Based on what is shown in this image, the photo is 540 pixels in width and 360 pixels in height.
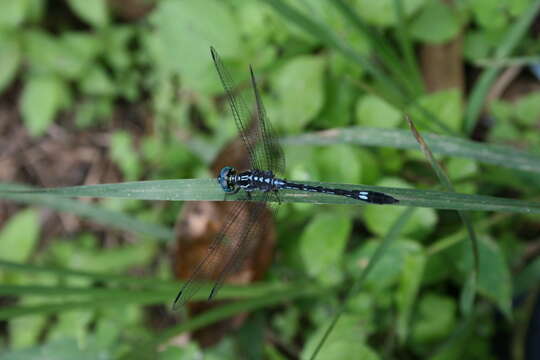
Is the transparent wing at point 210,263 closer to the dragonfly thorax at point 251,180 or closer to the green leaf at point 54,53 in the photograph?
the dragonfly thorax at point 251,180

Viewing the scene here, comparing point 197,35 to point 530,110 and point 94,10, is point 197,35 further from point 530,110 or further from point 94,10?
point 530,110

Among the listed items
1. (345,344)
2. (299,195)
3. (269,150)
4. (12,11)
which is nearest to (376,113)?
(269,150)

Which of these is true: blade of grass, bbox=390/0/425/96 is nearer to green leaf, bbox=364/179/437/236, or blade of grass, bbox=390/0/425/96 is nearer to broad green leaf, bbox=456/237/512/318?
green leaf, bbox=364/179/437/236

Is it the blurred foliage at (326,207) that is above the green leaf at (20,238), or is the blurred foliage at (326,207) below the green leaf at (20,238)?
above

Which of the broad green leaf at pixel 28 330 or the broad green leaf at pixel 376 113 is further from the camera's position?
the broad green leaf at pixel 28 330

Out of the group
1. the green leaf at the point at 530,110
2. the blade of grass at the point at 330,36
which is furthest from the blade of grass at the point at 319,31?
the green leaf at the point at 530,110

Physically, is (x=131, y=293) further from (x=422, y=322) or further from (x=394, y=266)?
(x=422, y=322)
